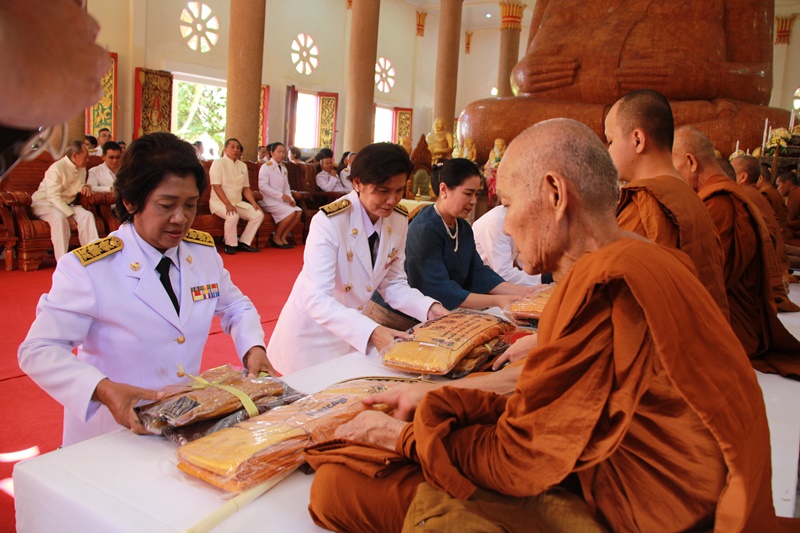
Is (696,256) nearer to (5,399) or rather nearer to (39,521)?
(39,521)

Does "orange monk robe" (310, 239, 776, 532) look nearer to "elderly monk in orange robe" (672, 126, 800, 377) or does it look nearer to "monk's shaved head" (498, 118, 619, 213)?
"monk's shaved head" (498, 118, 619, 213)

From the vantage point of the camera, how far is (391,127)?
829 inches

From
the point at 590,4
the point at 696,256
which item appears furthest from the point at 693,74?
the point at 696,256

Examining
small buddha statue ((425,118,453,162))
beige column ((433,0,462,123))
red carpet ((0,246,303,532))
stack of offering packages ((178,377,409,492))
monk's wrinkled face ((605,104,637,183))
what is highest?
beige column ((433,0,462,123))

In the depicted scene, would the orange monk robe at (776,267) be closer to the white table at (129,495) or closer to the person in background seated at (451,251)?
the person in background seated at (451,251)

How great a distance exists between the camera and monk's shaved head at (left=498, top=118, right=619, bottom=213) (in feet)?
4.13

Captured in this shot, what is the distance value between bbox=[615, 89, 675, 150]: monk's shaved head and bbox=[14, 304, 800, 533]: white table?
1.59 m

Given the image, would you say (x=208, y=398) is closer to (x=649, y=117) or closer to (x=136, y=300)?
(x=136, y=300)

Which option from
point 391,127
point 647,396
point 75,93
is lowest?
point 647,396

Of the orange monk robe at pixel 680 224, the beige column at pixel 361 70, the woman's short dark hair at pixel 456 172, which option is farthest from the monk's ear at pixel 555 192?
the beige column at pixel 361 70

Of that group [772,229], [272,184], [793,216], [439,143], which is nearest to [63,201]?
[272,184]

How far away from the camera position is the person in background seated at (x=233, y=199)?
8.63 m

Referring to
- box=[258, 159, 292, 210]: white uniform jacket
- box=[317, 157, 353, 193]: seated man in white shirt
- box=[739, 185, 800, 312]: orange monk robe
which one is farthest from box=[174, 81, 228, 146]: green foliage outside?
box=[739, 185, 800, 312]: orange monk robe

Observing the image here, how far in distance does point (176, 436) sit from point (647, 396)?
0.98 metres
